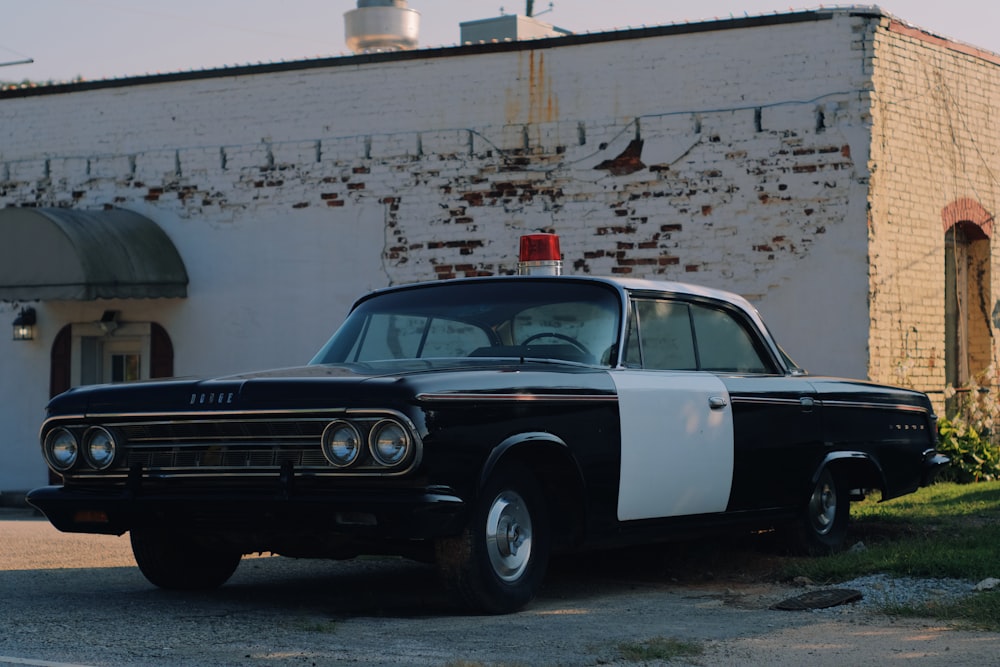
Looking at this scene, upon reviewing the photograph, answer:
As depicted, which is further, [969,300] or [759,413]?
[969,300]

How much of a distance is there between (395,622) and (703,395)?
1.95 m

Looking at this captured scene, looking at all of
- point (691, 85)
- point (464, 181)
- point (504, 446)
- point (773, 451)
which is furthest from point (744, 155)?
point (504, 446)

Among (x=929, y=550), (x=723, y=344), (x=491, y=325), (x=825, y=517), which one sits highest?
(x=491, y=325)

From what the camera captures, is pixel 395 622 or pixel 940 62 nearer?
pixel 395 622

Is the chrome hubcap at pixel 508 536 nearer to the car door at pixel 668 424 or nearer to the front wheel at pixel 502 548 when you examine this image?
the front wheel at pixel 502 548

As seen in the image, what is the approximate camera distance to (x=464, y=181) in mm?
14188

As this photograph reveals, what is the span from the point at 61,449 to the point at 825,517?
4.01 meters

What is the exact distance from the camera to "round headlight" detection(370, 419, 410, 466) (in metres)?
5.44

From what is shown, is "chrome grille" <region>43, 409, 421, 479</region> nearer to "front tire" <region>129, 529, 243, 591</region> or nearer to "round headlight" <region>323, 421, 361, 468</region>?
"round headlight" <region>323, 421, 361, 468</region>

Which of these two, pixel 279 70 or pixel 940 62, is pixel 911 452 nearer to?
pixel 940 62

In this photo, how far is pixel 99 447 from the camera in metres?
6.08

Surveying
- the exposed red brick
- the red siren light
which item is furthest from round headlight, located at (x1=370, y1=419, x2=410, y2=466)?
the exposed red brick

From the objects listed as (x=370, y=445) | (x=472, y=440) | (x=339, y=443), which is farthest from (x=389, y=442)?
(x=472, y=440)

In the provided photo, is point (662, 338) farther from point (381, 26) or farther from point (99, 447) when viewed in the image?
point (381, 26)
